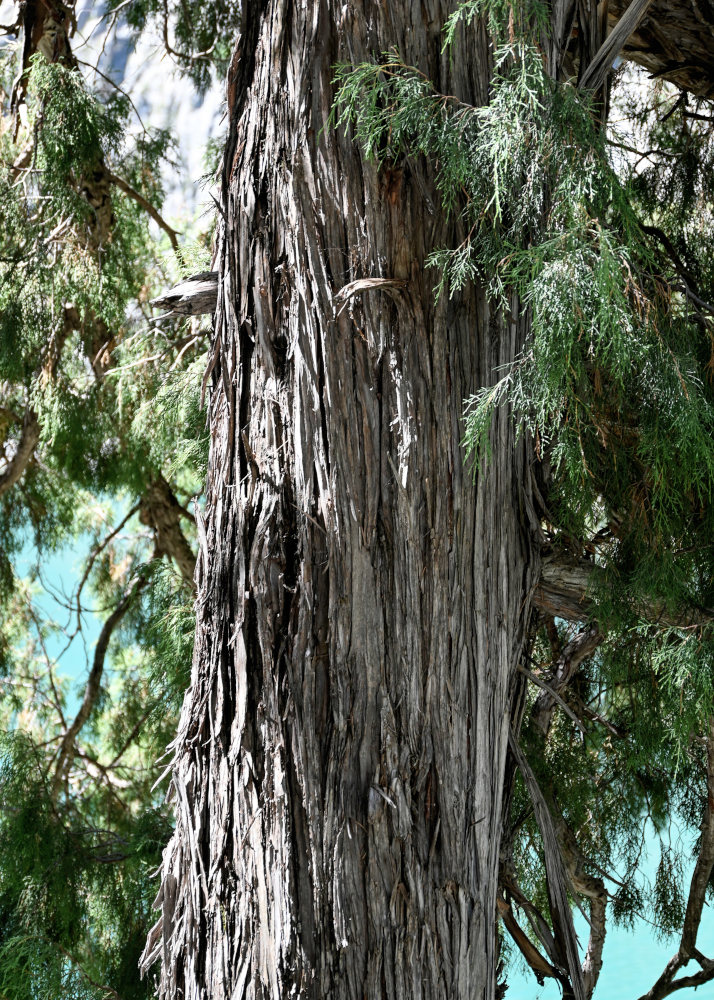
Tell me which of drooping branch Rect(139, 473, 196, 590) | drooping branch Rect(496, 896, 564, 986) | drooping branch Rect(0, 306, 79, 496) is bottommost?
drooping branch Rect(496, 896, 564, 986)

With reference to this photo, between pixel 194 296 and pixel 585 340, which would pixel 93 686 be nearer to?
pixel 194 296

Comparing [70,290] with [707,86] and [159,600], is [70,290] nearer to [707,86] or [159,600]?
[159,600]

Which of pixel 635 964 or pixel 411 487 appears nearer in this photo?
pixel 411 487

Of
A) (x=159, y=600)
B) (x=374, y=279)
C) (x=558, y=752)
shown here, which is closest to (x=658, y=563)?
(x=374, y=279)

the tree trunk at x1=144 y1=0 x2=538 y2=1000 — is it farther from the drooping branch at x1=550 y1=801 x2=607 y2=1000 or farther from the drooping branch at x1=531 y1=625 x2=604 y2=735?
the drooping branch at x1=550 y1=801 x2=607 y2=1000

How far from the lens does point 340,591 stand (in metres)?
1.23

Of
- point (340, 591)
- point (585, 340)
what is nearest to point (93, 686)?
point (340, 591)

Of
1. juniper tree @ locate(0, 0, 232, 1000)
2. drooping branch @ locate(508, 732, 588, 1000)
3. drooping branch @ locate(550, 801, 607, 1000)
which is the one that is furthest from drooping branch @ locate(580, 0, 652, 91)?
drooping branch @ locate(550, 801, 607, 1000)

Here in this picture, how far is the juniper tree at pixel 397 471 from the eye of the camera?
3.78ft

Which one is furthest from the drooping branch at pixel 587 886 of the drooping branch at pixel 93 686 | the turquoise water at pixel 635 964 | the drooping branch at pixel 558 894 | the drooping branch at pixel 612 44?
the turquoise water at pixel 635 964

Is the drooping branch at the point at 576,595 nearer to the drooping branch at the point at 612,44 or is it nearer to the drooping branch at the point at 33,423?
the drooping branch at the point at 612,44

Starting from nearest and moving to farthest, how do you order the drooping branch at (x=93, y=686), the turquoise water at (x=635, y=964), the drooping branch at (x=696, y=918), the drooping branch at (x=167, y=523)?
the drooping branch at (x=696, y=918)
the drooping branch at (x=93, y=686)
the drooping branch at (x=167, y=523)
the turquoise water at (x=635, y=964)

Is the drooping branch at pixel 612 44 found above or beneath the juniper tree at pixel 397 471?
above

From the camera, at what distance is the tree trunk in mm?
1186
